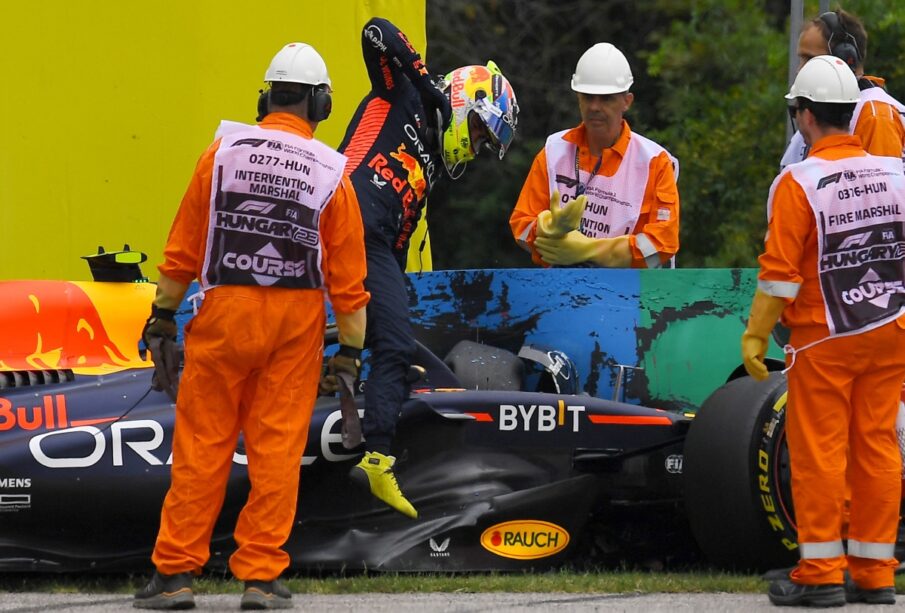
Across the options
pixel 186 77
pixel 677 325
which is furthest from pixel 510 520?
pixel 186 77

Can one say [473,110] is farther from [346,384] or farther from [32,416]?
[32,416]

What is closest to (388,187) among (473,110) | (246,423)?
(473,110)

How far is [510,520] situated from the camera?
23.0 ft

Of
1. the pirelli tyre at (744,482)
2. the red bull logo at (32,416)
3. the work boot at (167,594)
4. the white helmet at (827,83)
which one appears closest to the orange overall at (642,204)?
the pirelli tyre at (744,482)

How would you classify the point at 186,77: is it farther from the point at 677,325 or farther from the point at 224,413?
the point at 224,413

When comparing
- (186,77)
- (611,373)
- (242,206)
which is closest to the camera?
(242,206)

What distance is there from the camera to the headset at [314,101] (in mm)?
6152

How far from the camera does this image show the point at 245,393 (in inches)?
239

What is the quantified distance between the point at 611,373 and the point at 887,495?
1812mm

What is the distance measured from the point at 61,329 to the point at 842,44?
11.7 ft

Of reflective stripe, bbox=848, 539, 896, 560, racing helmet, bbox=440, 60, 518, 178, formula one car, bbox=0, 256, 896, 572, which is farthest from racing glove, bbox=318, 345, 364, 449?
reflective stripe, bbox=848, 539, 896, 560

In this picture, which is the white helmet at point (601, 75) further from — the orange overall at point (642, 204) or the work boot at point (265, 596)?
the work boot at point (265, 596)

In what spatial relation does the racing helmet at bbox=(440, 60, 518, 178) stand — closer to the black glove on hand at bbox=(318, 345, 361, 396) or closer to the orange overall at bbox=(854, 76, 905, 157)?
the black glove on hand at bbox=(318, 345, 361, 396)

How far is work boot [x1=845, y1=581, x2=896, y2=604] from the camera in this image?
620 cm
